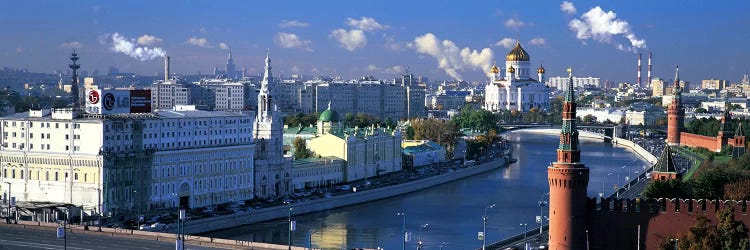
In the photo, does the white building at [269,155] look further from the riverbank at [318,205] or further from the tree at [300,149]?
the tree at [300,149]

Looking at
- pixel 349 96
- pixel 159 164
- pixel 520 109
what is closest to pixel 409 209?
pixel 159 164

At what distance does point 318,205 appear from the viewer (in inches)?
1741

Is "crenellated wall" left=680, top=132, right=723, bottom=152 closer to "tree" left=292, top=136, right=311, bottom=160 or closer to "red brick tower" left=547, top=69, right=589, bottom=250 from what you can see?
"tree" left=292, top=136, right=311, bottom=160

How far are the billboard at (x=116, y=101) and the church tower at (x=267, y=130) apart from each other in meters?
5.87

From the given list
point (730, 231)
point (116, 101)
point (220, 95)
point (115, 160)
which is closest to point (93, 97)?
point (116, 101)

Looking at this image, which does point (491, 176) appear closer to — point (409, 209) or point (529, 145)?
point (409, 209)

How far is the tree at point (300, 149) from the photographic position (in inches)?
2117

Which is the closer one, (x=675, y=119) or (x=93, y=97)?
(x=93, y=97)

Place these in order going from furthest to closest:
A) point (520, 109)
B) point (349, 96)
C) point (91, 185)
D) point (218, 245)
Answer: point (520, 109)
point (349, 96)
point (91, 185)
point (218, 245)

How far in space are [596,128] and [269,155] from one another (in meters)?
58.2

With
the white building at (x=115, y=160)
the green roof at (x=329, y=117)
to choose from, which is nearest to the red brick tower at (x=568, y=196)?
the white building at (x=115, y=160)

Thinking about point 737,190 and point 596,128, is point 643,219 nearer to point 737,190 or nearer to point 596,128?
point 737,190

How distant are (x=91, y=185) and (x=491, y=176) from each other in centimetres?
2717

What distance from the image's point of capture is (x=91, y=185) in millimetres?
38625
